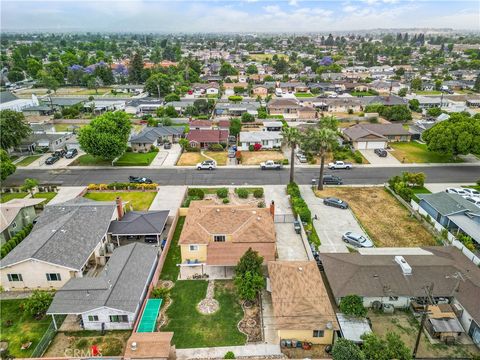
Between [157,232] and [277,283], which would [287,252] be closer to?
[277,283]

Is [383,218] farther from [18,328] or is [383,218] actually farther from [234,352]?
[18,328]

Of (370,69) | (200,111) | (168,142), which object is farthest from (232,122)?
(370,69)

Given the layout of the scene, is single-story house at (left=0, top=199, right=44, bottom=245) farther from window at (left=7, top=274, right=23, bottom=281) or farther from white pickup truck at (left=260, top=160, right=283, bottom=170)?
white pickup truck at (left=260, top=160, right=283, bottom=170)

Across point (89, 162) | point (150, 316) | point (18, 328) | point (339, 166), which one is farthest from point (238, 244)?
point (89, 162)

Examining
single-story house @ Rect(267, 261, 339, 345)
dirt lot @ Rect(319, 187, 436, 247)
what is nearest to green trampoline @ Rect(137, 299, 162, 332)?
single-story house @ Rect(267, 261, 339, 345)

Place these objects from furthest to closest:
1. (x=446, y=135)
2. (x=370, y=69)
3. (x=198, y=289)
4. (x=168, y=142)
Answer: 1. (x=370, y=69)
2. (x=168, y=142)
3. (x=446, y=135)
4. (x=198, y=289)

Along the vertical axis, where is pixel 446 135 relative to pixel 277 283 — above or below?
above

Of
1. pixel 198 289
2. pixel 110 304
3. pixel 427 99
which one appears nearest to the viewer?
pixel 110 304
